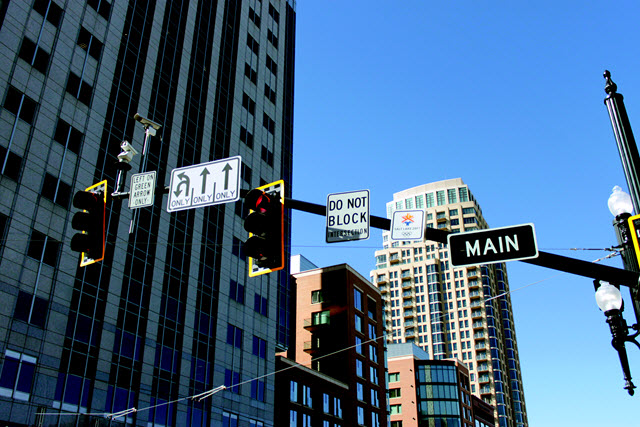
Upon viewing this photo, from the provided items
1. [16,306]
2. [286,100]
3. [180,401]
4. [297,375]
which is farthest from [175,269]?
[286,100]

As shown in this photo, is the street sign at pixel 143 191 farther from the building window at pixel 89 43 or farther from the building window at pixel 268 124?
the building window at pixel 268 124

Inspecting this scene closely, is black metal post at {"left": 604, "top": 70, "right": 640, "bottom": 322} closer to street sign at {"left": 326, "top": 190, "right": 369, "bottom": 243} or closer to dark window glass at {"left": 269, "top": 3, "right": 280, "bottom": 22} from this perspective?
street sign at {"left": 326, "top": 190, "right": 369, "bottom": 243}

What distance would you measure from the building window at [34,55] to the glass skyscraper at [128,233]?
0.47 feet

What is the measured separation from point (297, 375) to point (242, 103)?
94.3 feet

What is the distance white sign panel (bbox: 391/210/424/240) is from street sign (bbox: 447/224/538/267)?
2.08 feet

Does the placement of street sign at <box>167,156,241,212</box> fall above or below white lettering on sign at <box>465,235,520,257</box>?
above

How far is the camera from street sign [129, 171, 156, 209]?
410 inches

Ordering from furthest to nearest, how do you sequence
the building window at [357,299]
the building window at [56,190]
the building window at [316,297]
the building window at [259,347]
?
the building window at [316,297] < the building window at [357,299] < the building window at [259,347] < the building window at [56,190]

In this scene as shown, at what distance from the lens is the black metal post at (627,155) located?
7.37 m

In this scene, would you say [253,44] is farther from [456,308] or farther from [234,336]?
[456,308]

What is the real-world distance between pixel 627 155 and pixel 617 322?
2.21 meters

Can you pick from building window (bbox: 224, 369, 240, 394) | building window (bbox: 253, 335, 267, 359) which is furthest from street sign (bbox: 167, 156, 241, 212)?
building window (bbox: 253, 335, 267, 359)

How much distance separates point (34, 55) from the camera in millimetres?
38156

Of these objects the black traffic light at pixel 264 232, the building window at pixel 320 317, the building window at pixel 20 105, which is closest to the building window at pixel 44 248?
the building window at pixel 20 105
